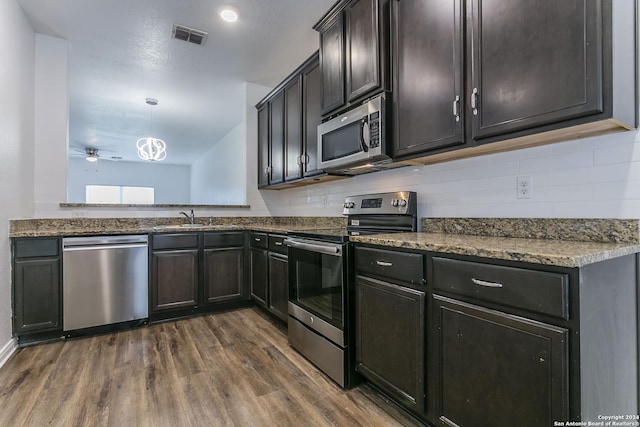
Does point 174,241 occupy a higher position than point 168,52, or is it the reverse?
point 168,52

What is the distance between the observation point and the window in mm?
8656

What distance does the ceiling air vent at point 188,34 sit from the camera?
2.91 metres

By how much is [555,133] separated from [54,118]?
401 cm

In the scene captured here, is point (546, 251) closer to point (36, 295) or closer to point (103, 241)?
point (103, 241)

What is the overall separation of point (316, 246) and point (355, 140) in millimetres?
774

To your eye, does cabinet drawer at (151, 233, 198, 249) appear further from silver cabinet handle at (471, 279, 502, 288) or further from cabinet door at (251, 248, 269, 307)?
silver cabinet handle at (471, 279, 502, 288)

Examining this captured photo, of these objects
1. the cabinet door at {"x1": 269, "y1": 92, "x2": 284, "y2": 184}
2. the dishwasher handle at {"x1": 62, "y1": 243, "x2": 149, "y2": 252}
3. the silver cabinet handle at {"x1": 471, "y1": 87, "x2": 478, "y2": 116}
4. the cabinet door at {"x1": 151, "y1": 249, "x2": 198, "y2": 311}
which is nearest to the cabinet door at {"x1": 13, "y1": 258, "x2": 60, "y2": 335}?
the dishwasher handle at {"x1": 62, "y1": 243, "x2": 149, "y2": 252}

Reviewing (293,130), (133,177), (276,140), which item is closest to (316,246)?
(293,130)

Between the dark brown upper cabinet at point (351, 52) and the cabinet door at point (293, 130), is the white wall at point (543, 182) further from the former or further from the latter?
the cabinet door at point (293, 130)

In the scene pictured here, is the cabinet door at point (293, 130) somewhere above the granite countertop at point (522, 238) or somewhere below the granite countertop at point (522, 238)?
above

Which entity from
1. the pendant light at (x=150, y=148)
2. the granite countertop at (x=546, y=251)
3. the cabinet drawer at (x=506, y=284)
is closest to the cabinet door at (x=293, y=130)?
the granite countertop at (x=546, y=251)

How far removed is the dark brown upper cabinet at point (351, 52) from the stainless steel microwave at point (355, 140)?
0.12 meters

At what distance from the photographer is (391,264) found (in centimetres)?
158

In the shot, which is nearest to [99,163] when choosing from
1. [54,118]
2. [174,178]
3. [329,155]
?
[174,178]
